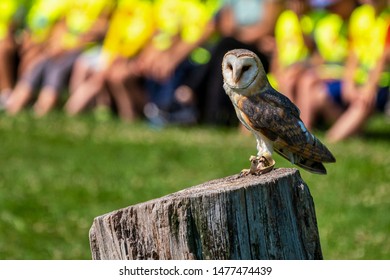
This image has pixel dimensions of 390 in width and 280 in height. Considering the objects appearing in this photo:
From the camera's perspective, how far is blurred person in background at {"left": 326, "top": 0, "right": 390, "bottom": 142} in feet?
32.1

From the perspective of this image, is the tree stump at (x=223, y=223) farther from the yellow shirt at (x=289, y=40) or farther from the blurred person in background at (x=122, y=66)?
the blurred person in background at (x=122, y=66)

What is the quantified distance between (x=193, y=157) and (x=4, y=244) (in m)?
2.52

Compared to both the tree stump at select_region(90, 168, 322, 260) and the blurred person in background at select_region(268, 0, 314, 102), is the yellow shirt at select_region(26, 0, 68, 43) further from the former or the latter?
the tree stump at select_region(90, 168, 322, 260)

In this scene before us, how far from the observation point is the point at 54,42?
1302 cm

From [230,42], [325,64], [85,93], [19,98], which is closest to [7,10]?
[19,98]

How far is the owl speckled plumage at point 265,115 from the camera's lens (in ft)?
10.7

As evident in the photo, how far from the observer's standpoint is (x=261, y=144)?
11.5 feet

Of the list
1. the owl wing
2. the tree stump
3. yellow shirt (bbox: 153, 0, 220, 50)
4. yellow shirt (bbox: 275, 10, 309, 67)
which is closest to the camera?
the tree stump

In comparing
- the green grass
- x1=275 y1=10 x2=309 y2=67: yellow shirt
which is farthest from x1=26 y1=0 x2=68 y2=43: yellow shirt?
x1=275 y1=10 x2=309 y2=67: yellow shirt

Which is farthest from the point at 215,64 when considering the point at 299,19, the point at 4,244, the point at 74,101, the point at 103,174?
the point at 4,244

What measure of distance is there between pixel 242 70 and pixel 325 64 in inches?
290

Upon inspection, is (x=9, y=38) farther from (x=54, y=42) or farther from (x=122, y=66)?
(x=122, y=66)

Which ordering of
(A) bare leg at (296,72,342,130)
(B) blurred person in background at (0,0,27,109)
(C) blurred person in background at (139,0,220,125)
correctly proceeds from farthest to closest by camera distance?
1. (B) blurred person in background at (0,0,27,109)
2. (C) blurred person in background at (139,0,220,125)
3. (A) bare leg at (296,72,342,130)

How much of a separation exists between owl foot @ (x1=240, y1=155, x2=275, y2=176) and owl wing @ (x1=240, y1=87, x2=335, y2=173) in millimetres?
73
